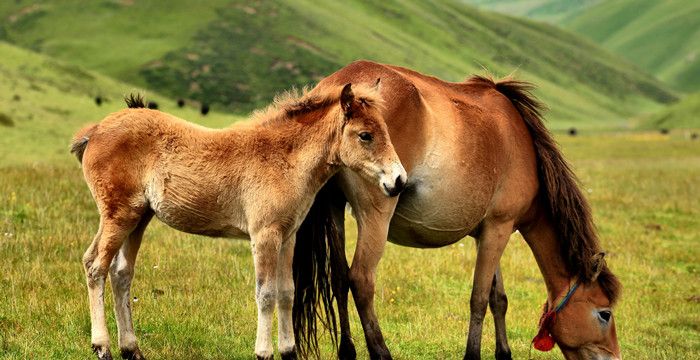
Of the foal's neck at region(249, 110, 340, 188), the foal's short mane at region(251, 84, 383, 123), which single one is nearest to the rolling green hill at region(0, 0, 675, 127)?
the foal's short mane at region(251, 84, 383, 123)

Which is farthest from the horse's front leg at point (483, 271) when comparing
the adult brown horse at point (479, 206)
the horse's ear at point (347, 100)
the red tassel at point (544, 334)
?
the horse's ear at point (347, 100)

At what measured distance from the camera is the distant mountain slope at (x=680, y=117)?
110 meters

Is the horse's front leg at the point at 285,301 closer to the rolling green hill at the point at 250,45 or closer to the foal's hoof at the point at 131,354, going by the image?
the foal's hoof at the point at 131,354

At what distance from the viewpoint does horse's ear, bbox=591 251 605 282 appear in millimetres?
8539

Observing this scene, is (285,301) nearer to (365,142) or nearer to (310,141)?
(310,141)

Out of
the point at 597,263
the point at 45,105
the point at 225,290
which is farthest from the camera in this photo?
the point at 45,105

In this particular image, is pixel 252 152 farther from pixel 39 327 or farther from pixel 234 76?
pixel 234 76

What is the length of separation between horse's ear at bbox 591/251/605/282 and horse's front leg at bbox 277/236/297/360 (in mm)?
2943

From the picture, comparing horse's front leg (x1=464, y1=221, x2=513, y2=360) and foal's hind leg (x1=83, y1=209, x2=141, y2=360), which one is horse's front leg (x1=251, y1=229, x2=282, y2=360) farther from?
horse's front leg (x1=464, y1=221, x2=513, y2=360)

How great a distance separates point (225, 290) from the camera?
34.8 ft

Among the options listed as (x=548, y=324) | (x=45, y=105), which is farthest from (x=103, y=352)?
(x=45, y=105)

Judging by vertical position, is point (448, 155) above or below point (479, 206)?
above

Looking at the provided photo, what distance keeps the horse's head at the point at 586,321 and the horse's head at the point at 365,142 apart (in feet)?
8.98

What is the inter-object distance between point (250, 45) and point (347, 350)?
9841 centimetres
